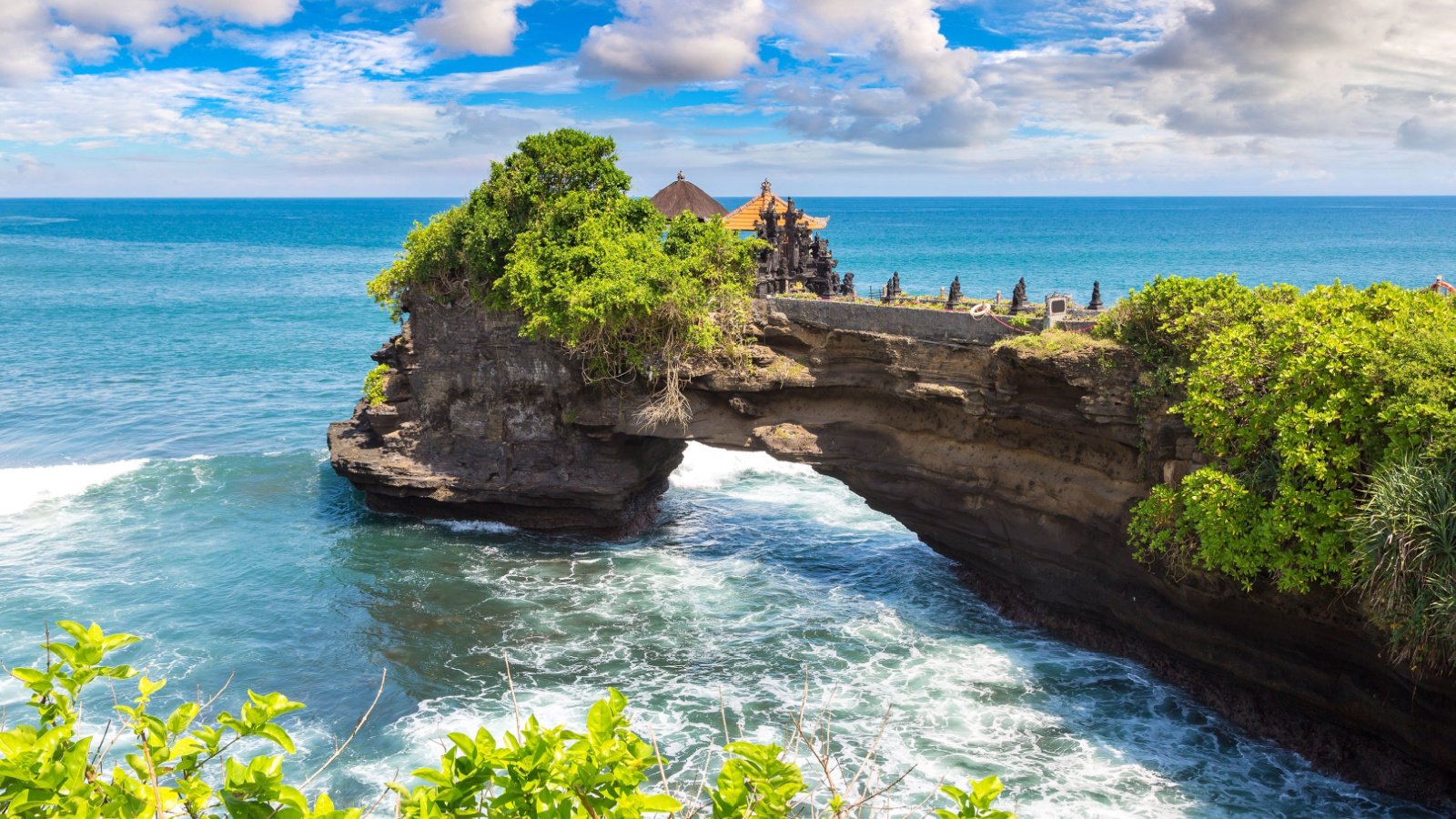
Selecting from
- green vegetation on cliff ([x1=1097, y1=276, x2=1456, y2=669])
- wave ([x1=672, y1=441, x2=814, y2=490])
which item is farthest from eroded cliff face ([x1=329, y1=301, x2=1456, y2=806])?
wave ([x1=672, y1=441, x2=814, y2=490])

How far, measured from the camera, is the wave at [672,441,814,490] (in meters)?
30.5

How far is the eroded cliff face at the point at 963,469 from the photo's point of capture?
51.6 ft

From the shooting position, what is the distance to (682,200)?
1176 inches

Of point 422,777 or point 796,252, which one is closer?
point 422,777

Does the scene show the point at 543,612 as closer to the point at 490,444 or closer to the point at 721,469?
the point at 490,444

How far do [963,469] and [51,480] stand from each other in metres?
25.6

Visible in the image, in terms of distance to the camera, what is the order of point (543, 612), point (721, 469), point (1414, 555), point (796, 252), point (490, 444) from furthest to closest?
1. point (721, 469)
2. point (796, 252)
3. point (490, 444)
4. point (543, 612)
5. point (1414, 555)

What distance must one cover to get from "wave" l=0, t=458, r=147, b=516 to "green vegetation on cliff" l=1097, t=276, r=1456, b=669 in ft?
90.8

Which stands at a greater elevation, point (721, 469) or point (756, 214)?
point (756, 214)

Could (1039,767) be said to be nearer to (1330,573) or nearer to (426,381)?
(1330,573)

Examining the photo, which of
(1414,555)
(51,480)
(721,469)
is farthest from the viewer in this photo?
(721,469)

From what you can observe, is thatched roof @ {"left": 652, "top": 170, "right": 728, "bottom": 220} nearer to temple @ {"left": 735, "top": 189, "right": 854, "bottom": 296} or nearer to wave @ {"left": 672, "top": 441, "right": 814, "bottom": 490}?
temple @ {"left": 735, "top": 189, "right": 854, "bottom": 296}

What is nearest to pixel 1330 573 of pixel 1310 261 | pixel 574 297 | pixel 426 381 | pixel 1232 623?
pixel 1232 623

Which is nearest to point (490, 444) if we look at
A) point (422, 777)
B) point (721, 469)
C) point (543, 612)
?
point (543, 612)
